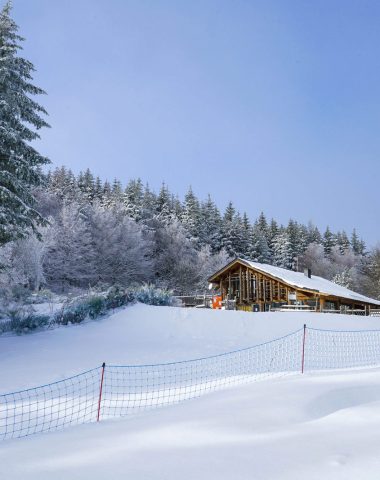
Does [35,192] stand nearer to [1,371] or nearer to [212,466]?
[1,371]

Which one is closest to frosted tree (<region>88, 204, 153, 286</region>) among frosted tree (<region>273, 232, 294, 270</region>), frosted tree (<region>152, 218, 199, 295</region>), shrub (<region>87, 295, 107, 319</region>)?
frosted tree (<region>152, 218, 199, 295</region>)

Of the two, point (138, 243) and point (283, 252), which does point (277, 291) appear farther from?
point (283, 252)

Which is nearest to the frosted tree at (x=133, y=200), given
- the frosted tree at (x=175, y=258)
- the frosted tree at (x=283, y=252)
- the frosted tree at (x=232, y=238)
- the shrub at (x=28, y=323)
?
the frosted tree at (x=175, y=258)

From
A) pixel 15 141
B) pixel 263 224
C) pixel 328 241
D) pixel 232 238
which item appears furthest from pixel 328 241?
pixel 15 141

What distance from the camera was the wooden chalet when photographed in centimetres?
2919

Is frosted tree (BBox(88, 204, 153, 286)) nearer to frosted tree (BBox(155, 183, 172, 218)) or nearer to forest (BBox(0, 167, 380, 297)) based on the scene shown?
forest (BBox(0, 167, 380, 297))

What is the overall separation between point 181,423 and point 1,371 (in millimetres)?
8870

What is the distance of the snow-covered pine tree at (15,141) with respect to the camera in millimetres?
14695

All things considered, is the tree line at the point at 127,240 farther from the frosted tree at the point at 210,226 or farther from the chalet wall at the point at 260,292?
the chalet wall at the point at 260,292

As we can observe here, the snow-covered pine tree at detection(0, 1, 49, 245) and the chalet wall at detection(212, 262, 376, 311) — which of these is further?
the chalet wall at detection(212, 262, 376, 311)

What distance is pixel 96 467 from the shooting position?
408 cm

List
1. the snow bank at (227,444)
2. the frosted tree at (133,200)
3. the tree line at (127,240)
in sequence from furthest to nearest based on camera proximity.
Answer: the frosted tree at (133,200) → the tree line at (127,240) → the snow bank at (227,444)

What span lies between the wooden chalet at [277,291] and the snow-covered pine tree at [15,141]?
732 inches

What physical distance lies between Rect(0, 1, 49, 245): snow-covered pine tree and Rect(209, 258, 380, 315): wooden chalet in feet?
61.0
